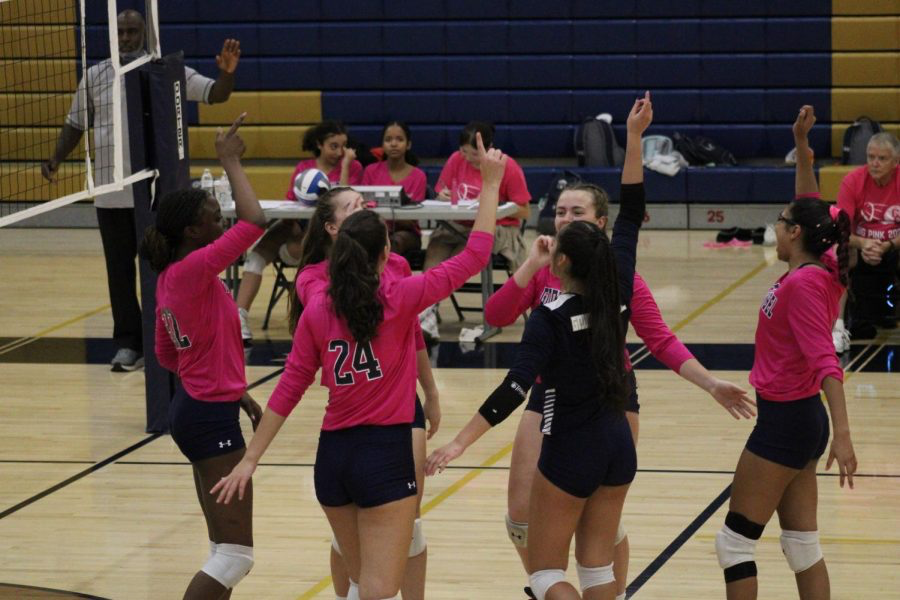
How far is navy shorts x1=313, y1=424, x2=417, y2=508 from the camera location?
383cm

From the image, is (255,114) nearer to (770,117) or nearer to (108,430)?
(770,117)

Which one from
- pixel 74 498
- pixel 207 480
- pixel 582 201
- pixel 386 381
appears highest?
pixel 582 201

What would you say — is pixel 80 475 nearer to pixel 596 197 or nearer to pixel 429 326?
pixel 429 326

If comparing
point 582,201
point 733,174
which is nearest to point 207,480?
point 582,201

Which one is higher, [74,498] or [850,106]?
[850,106]

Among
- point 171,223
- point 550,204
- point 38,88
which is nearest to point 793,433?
point 171,223

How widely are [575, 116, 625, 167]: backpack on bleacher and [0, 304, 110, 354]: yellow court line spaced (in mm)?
5983

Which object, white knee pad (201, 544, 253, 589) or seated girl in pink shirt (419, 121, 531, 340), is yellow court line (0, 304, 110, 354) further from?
white knee pad (201, 544, 253, 589)

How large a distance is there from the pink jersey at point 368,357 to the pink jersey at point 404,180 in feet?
21.3

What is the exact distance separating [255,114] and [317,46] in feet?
3.51

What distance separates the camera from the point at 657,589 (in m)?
5.18

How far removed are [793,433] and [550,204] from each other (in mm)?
9792

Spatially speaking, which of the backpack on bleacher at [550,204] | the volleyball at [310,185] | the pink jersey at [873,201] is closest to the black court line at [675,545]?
the pink jersey at [873,201]

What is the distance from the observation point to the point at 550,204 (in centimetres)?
1406
